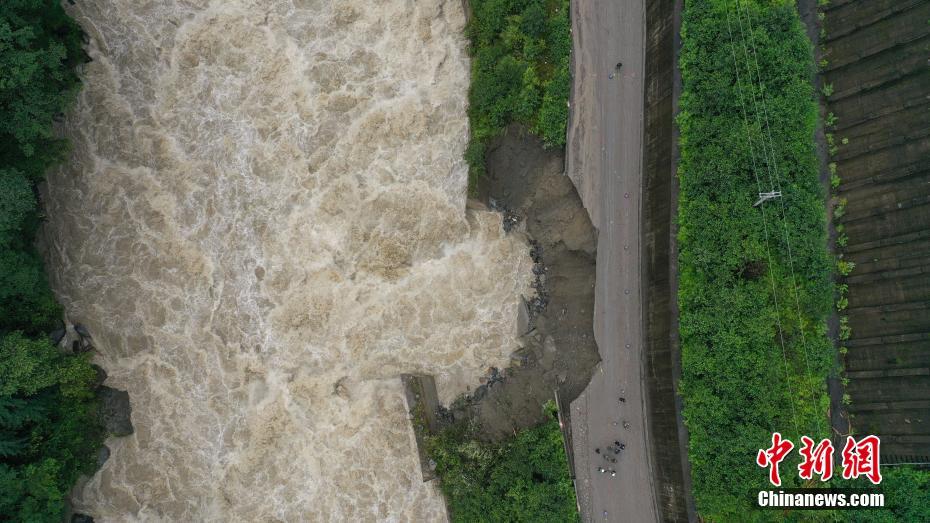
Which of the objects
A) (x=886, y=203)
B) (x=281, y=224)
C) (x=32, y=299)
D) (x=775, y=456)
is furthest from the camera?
(x=281, y=224)

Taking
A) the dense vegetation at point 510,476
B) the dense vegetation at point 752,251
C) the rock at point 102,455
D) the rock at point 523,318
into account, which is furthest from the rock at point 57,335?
the dense vegetation at point 752,251

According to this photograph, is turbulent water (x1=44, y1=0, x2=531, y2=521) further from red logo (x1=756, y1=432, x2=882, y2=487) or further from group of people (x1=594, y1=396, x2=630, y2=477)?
red logo (x1=756, y1=432, x2=882, y2=487)

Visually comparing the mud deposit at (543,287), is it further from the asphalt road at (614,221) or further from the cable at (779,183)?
the cable at (779,183)

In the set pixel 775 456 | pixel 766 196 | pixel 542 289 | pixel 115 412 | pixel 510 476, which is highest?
pixel 766 196

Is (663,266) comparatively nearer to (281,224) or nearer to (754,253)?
(754,253)

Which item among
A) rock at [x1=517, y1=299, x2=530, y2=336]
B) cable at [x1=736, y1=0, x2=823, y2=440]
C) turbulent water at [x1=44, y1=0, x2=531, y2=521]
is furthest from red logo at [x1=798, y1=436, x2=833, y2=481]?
turbulent water at [x1=44, y1=0, x2=531, y2=521]

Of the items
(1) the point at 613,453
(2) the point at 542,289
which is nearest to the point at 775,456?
(1) the point at 613,453

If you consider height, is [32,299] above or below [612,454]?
A: above

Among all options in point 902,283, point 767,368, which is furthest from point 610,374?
point 902,283
